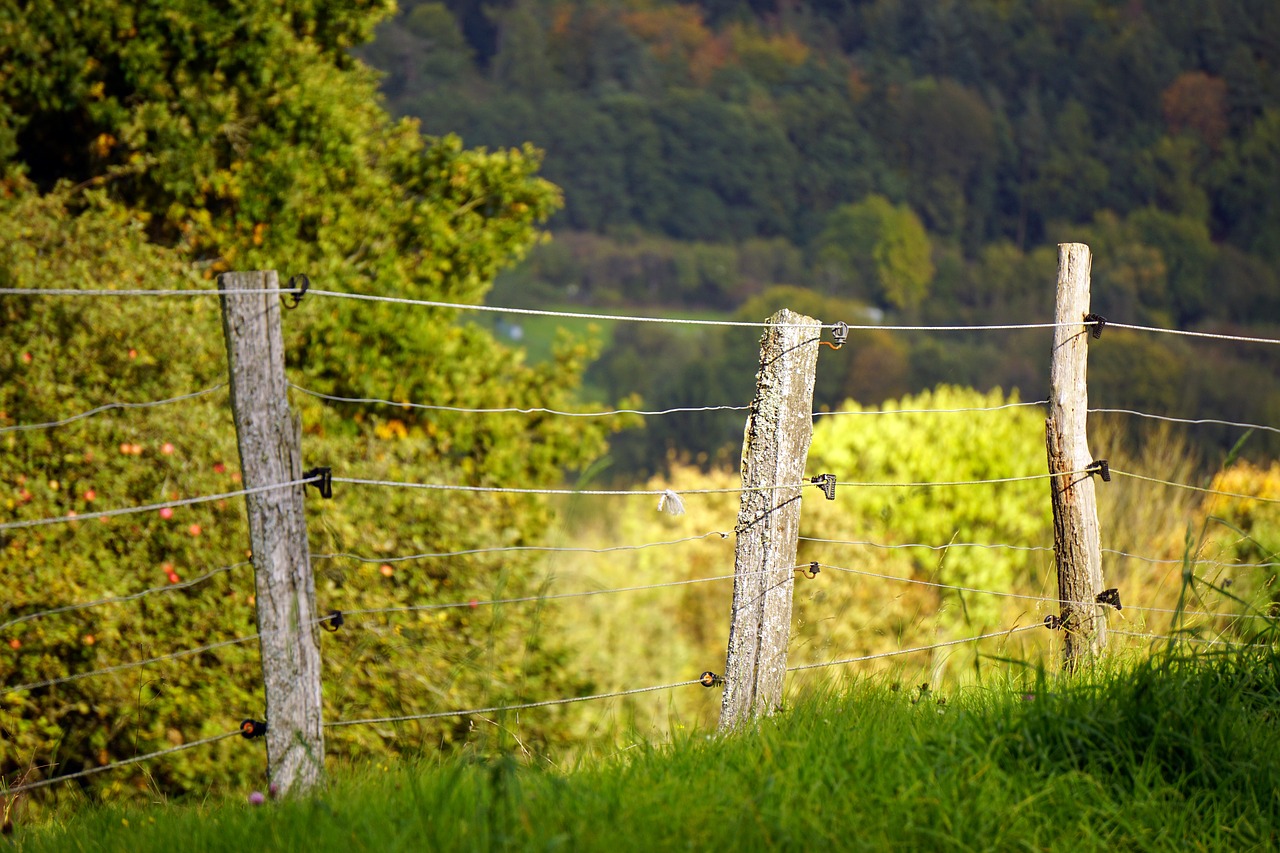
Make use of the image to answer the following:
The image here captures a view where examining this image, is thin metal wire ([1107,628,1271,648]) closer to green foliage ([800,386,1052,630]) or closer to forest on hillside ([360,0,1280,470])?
green foliage ([800,386,1052,630])

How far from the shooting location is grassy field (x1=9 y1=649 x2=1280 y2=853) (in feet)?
8.32

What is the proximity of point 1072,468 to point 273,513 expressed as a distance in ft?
8.99

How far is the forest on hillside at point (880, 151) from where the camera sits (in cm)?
6656

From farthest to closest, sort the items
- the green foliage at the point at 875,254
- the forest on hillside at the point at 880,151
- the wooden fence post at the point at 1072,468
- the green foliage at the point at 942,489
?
1. the green foliage at the point at 875,254
2. the forest on hillside at the point at 880,151
3. the green foliage at the point at 942,489
4. the wooden fence post at the point at 1072,468

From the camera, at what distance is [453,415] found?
10234mm

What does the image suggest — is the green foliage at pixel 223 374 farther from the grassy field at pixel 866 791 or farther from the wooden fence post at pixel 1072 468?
the wooden fence post at pixel 1072 468

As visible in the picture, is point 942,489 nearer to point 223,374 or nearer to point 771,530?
point 223,374

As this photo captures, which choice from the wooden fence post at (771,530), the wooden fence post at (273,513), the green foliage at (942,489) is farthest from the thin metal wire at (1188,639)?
the green foliage at (942,489)

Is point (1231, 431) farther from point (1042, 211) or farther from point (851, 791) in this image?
point (851, 791)

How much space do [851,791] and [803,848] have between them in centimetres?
26

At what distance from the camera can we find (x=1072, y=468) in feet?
14.1

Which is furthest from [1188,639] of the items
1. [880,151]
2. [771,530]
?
[880,151]

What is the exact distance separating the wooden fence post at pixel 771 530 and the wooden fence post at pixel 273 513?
47.7 inches

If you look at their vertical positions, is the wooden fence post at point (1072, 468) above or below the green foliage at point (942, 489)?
above
